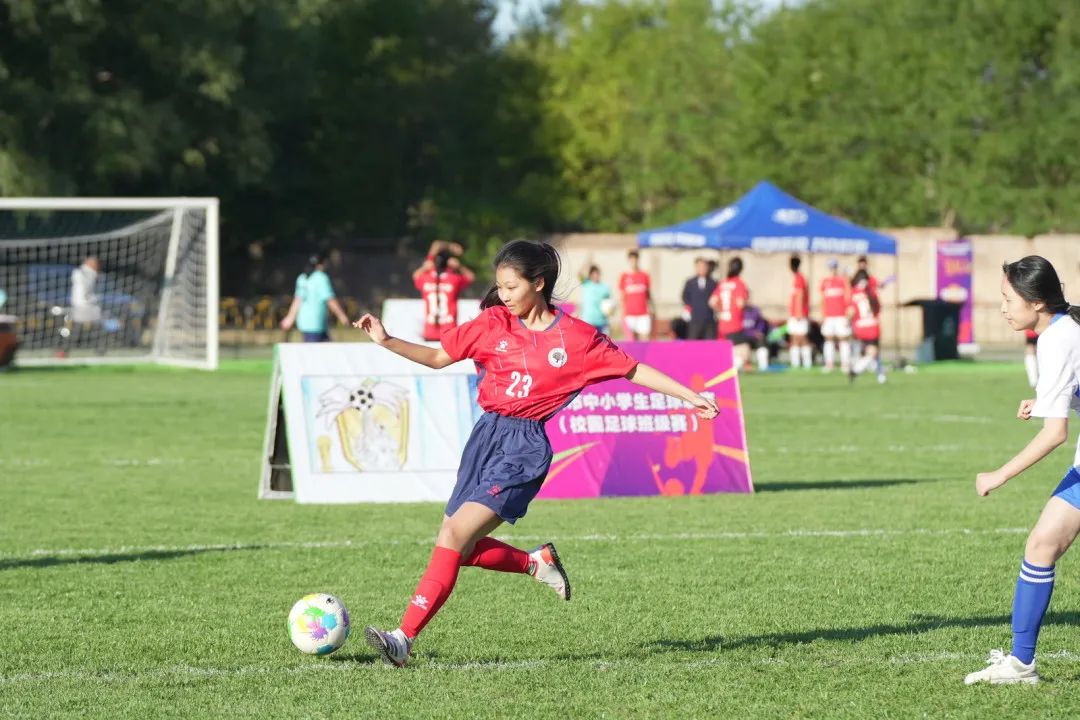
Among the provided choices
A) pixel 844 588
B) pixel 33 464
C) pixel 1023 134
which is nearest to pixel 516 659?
pixel 844 588

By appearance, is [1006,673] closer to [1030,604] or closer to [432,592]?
[1030,604]

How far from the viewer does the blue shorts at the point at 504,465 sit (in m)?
6.65

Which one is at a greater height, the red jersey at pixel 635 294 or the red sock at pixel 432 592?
the red jersey at pixel 635 294

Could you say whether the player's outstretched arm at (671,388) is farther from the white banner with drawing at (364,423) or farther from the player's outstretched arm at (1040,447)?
the white banner with drawing at (364,423)

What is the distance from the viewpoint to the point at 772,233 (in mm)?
31922

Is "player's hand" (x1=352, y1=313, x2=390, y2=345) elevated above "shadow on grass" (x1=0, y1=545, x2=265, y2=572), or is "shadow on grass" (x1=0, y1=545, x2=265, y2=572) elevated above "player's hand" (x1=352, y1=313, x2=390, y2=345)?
"player's hand" (x1=352, y1=313, x2=390, y2=345)

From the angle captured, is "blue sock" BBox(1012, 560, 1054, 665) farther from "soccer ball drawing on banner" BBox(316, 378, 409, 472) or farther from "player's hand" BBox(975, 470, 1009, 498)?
"soccer ball drawing on banner" BBox(316, 378, 409, 472)

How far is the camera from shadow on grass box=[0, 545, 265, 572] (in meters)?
9.45

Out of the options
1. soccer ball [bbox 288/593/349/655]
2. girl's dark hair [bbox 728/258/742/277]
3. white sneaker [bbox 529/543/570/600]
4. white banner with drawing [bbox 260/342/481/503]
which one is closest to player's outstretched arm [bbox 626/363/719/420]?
white sneaker [bbox 529/543/570/600]

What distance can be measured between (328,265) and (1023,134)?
2217 centimetres

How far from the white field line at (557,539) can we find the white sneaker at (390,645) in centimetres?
359

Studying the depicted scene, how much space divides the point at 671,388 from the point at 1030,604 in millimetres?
1626

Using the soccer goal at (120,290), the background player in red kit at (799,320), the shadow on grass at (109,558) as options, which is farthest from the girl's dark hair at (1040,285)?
the soccer goal at (120,290)

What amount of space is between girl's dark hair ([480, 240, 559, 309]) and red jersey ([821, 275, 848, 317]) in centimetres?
2304
